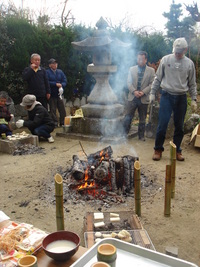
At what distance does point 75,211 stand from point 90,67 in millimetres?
4632

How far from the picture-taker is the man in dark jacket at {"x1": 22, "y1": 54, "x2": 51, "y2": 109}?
26.7 feet

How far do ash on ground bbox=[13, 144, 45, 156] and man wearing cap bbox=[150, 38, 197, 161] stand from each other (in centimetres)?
261

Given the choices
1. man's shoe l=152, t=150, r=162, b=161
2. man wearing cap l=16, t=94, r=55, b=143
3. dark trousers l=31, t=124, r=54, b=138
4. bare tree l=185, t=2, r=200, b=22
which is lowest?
man's shoe l=152, t=150, r=162, b=161

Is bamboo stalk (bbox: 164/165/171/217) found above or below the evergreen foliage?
below

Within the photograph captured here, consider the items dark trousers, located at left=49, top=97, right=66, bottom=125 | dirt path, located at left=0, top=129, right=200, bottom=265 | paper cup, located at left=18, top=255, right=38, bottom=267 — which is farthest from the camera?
dark trousers, located at left=49, top=97, right=66, bottom=125

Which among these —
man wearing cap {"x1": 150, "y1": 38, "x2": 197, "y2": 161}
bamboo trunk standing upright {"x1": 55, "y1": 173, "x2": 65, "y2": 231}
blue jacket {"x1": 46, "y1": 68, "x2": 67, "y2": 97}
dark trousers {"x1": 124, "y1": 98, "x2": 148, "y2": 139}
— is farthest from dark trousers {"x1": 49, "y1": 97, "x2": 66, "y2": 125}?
bamboo trunk standing upright {"x1": 55, "y1": 173, "x2": 65, "y2": 231}

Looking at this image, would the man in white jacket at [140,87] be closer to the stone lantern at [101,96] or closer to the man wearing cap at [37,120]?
the stone lantern at [101,96]

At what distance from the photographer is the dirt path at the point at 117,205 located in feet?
11.5

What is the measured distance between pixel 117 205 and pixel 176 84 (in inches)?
107

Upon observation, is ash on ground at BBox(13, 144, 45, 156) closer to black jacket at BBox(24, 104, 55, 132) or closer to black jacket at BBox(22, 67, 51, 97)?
black jacket at BBox(24, 104, 55, 132)

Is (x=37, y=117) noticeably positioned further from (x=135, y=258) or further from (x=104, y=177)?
(x=135, y=258)

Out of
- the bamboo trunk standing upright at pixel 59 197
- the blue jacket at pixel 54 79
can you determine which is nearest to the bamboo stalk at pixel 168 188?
the bamboo trunk standing upright at pixel 59 197

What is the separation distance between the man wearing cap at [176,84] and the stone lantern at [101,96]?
5.91 feet

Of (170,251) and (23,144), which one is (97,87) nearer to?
(23,144)
